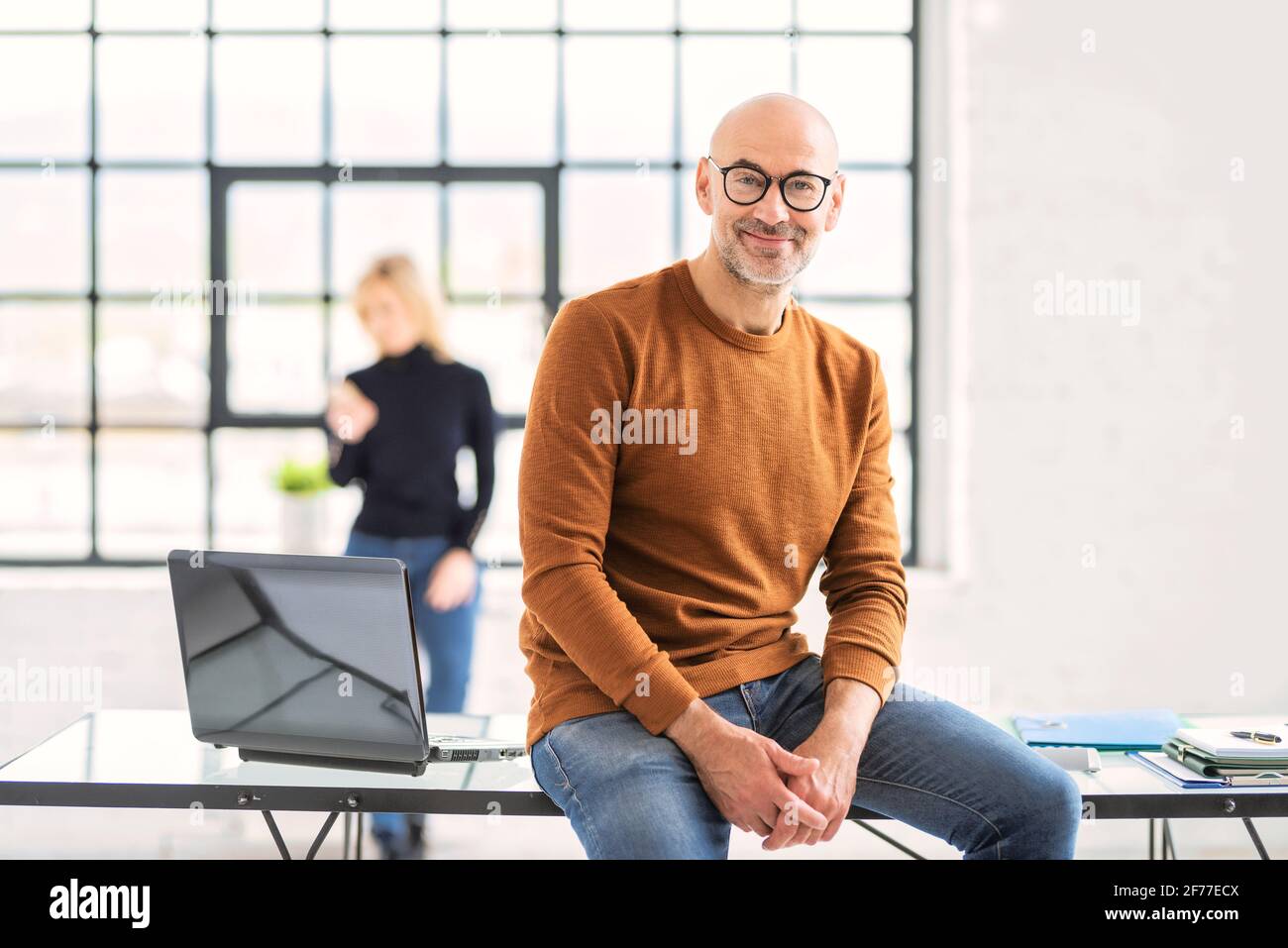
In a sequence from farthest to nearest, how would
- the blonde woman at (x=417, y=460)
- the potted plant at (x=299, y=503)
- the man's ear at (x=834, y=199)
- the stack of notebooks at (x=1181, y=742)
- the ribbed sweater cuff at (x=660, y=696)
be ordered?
1. the potted plant at (x=299, y=503)
2. the blonde woman at (x=417, y=460)
3. the man's ear at (x=834, y=199)
4. the stack of notebooks at (x=1181, y=742)
5. the ribbed sweater cuff at (x=660, y=696)

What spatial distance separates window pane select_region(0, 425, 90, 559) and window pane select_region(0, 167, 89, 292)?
1.74ft

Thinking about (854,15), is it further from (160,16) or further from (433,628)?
(433,628)

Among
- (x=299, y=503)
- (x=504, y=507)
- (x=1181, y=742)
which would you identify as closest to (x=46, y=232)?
(x=299, y=503)

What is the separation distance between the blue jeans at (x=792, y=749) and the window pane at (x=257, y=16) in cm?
311

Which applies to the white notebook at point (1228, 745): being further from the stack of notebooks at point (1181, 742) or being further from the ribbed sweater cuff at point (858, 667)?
the ribbed sweater cuff at point (858, 667)

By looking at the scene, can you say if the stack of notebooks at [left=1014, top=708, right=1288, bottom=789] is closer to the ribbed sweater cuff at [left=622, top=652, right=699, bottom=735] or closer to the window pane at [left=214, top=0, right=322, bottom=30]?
the ribbed sweater cuff at [left=622, top=652, right=699, bottom=735]

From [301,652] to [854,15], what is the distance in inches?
125

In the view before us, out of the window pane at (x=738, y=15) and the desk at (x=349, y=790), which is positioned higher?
the window pane at (x=738, y=15)

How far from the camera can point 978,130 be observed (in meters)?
3.62

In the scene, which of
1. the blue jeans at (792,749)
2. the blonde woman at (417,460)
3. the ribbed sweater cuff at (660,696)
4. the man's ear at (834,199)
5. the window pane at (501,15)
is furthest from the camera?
the window pane at (501,15)

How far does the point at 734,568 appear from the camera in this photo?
1777mm

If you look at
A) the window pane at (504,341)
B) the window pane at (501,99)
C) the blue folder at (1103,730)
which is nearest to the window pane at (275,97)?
the window pane at (501,99)

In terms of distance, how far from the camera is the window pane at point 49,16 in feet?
12.7

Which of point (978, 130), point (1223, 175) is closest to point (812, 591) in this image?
point (978, 130)
